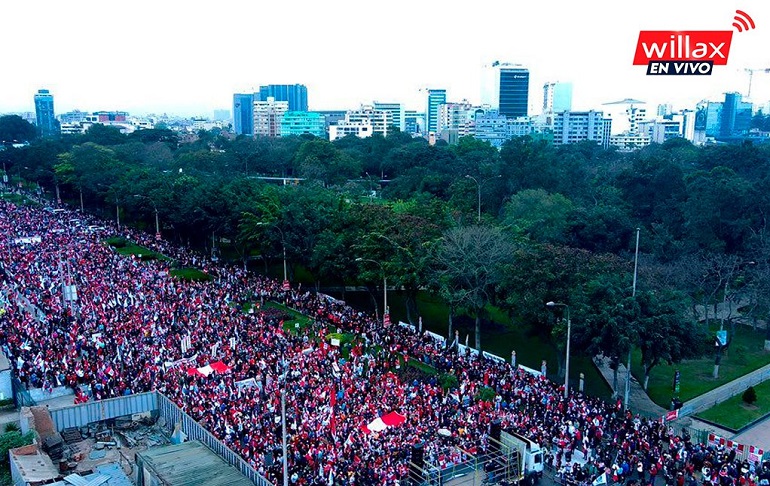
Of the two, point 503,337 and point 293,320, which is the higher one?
point 293,320

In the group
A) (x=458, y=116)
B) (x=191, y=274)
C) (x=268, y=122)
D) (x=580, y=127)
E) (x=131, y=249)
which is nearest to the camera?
(x=191, y=274)

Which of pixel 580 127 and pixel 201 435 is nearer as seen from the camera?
pixel 201 435

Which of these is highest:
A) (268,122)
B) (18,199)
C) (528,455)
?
(268,122)

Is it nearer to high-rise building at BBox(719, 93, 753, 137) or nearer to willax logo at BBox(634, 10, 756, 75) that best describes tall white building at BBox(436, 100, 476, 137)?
high-rise building at BBox(719, 93, 753, 137)

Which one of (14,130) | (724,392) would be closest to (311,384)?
(724,392)

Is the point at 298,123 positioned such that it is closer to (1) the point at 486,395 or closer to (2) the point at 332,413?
(1) the point at 486,395

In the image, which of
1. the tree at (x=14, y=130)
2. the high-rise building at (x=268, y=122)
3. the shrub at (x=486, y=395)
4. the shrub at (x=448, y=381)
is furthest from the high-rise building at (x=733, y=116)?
the shrub at (x=486, y=395)

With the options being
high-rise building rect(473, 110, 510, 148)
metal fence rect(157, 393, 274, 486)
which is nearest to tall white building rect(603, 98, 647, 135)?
high-rise building rect(473, 110, 510, 148)
